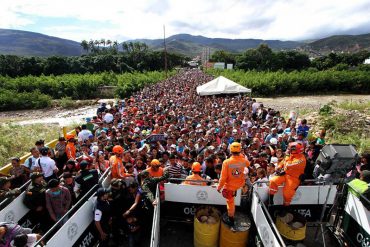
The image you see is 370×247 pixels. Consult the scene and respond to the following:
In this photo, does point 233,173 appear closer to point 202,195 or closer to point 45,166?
point 202,195

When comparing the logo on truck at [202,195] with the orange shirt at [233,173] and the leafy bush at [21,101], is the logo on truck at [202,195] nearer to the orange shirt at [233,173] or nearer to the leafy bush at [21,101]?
the orange shirt at [233,173]

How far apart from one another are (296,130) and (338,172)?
5594 millimetres

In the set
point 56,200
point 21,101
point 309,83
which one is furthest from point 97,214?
point 309,83

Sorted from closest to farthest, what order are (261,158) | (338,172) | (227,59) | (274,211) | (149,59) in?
(338,172), (274,211), (261,158), (149,59), (227,59)

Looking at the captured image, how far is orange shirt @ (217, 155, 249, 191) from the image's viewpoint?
498 cm

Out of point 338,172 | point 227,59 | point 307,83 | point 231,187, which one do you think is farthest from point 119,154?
point 227,59

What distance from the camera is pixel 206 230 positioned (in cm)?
534

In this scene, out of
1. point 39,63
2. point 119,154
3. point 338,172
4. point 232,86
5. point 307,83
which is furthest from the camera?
point 39,63

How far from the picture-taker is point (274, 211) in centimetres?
572

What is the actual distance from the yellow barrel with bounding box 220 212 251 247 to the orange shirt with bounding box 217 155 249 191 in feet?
2.80

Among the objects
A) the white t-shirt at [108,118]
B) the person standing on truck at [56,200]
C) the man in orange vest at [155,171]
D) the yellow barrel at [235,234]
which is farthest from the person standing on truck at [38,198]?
the white t-shirt at [108,118]

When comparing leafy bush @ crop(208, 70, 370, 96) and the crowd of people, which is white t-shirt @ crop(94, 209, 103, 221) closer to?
the crowd of people

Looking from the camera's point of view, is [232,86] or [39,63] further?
[39,63]

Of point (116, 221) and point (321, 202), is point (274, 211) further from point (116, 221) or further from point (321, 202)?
point (116, 221)
